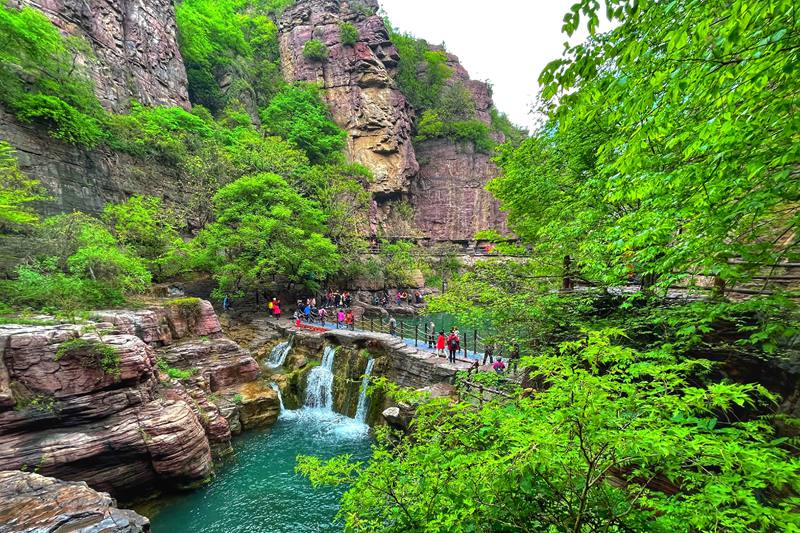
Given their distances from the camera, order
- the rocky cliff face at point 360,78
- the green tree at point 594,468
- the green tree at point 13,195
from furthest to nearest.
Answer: the rocky cliff face at point 360,78 < the green tree at point 13,195 < the green tree at point 594,468

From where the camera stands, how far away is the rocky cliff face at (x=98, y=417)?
7.28m

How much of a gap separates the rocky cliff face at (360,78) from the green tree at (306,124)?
2.84m

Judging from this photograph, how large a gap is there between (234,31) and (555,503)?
4801cm

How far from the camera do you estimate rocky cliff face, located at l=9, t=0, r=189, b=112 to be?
67.4 ft

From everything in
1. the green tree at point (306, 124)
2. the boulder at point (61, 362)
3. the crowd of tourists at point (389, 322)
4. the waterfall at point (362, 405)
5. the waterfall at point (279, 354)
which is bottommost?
the waterfall at point (362, 405)

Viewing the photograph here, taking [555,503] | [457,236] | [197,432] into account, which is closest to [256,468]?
[197,432]

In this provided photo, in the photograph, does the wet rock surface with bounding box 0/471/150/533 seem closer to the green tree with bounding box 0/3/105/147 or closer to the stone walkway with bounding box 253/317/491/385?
the stone walkway with bounding box 253/317/491/385

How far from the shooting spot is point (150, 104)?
24.8m

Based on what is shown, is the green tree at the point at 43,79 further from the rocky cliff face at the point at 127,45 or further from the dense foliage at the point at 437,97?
the dense foliage at the point at 437,97

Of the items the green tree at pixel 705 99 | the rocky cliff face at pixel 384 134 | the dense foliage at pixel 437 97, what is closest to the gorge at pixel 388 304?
the green tree at pixel 705 99

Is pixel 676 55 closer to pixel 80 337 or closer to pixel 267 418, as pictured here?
pixel 80 337

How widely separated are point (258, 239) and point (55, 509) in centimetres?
1452

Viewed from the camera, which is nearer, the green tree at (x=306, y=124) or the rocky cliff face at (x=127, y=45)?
the rocky cliff face at (x=127, y=45)

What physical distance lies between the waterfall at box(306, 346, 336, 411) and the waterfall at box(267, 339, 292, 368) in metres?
2.42
